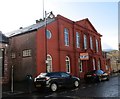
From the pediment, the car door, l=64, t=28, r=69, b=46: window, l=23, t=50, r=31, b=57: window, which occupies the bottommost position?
the car door

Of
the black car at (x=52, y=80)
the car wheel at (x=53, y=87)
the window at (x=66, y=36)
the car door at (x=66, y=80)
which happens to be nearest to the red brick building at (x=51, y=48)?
the window at (x=66, y=36)

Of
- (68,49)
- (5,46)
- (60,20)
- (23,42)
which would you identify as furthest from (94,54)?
(5,46)

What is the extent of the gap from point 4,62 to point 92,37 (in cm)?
2048

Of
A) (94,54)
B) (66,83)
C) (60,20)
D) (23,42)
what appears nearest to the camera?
(66,83)

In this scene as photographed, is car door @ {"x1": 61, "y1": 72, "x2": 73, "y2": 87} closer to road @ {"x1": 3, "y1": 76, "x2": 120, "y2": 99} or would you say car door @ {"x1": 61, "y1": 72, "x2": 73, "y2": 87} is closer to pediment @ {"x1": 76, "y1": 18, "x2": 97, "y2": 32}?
road @ {"x1": 3, "y1": 76, "x2": 120, "y2": 99}

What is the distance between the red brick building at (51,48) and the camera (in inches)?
A: 1003

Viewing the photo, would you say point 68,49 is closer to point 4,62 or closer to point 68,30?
point 68,30

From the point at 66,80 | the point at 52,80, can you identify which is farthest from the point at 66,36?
the point at 52,80

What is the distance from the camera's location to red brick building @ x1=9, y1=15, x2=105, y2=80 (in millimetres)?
25484

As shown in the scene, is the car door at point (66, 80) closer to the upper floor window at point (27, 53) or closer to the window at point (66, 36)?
the upper floor window at point (27, 53)

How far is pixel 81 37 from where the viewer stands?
114 feet

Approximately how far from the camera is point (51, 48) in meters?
27.1

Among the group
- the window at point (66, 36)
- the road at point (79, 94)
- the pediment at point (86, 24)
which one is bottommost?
the road at point (79, 94)

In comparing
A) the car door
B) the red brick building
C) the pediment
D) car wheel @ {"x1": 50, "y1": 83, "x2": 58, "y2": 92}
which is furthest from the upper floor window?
the pediment
